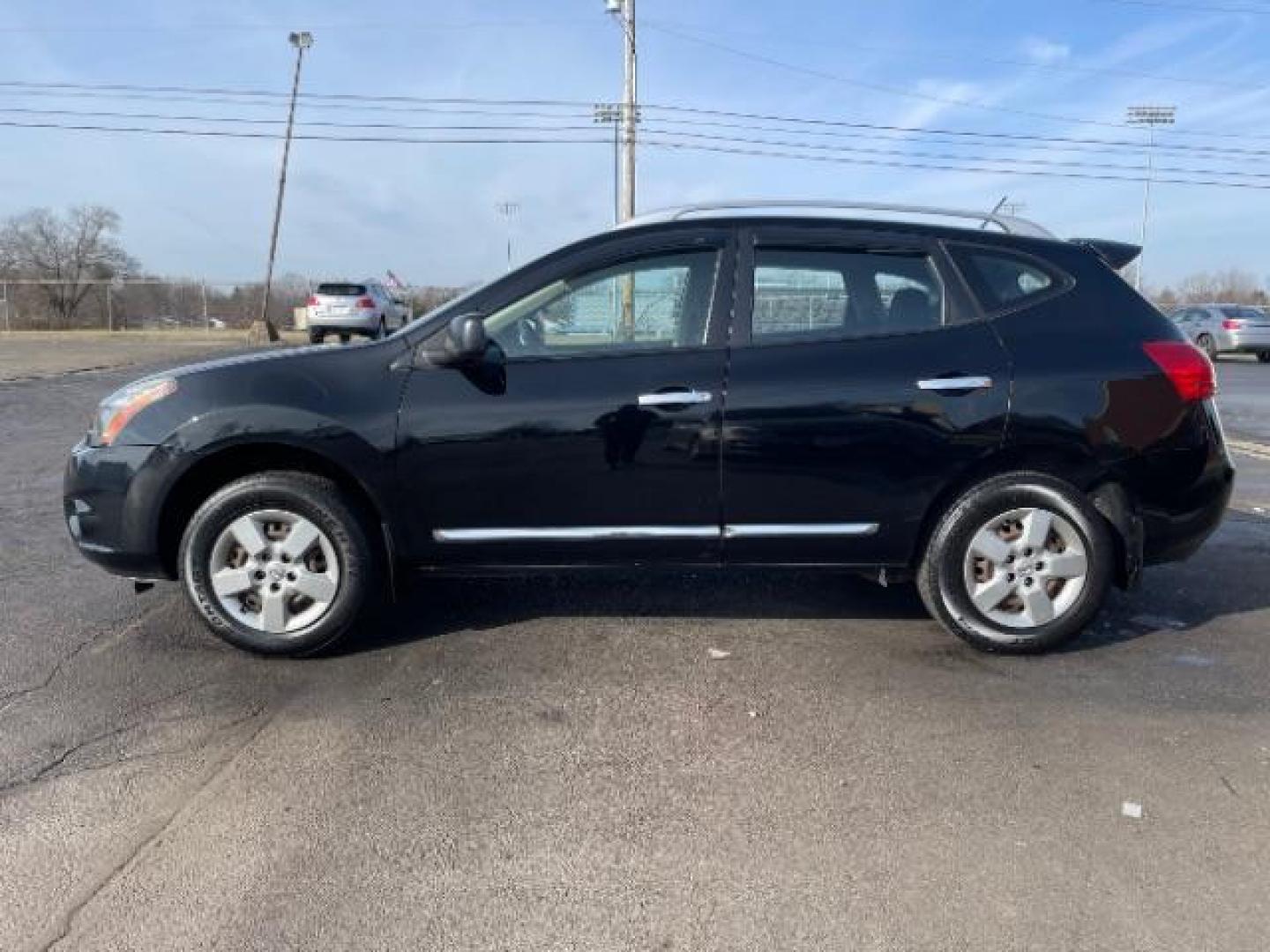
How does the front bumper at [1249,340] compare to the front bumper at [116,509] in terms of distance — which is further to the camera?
the front bumper at [1249,340]

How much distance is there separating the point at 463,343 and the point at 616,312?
0.66 m

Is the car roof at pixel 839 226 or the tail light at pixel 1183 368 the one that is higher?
the car roof at pixel 839 226

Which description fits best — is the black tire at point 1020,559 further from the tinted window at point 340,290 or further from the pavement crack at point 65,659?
the tinted window at point 340,290

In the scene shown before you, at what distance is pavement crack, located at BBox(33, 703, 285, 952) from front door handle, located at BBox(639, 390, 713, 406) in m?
1.79

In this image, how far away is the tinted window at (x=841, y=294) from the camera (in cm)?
393

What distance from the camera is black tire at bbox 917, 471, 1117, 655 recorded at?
390 centimetres

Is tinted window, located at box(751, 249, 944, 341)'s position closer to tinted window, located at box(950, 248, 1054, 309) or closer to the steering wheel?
tinted window, located at box(950, 248, 1054, 309)

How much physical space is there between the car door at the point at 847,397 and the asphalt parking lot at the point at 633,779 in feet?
1.80

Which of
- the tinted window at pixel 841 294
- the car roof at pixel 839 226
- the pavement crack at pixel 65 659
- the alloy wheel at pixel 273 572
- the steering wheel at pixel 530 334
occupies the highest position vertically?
the car roof at pixel 839 226

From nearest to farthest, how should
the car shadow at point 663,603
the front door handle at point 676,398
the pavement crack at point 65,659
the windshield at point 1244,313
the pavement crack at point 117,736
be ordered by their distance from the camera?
the pavement crack at point 117,736 → the pavement crack at point 65,659 → the front door handle at point 676,398 → the car shadow at point 663,603 → the windshield at point 1244,313

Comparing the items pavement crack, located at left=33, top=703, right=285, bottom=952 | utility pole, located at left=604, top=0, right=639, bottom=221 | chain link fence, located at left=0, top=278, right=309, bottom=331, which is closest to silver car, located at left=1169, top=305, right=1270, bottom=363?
utility pole, located at left=604, top=0, right=639, bottom=221

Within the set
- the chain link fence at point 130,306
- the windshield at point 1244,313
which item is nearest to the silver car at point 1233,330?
the windshield at point 1244,313

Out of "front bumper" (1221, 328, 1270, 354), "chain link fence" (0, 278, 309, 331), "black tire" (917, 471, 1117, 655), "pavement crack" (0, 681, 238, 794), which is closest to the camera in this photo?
"pavement crack" (0, 681, 238, 794)

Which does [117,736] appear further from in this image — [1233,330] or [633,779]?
[1233,330]
